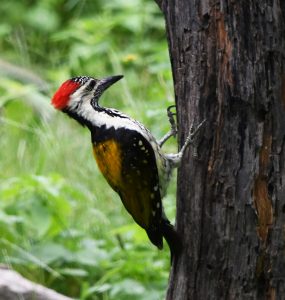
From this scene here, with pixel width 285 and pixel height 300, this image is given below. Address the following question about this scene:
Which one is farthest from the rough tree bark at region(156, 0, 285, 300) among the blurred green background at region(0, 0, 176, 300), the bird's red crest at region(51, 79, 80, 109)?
the blurred green background at region(0, 0, 176, 300)

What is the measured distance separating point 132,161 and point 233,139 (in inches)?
23.3

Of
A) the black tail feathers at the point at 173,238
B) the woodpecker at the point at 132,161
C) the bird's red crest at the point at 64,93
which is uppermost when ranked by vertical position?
the bird's red crest at the point at 64,93

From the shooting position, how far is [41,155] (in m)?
6.54

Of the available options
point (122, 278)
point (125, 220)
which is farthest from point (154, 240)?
point (125, 220)

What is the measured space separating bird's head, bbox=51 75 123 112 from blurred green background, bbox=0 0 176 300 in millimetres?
823

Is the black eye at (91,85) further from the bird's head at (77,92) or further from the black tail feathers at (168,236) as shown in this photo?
the black tail feathers at (168,236)

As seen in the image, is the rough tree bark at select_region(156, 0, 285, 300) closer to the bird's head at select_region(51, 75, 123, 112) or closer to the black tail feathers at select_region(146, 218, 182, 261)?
the black tail feathers at select_region(146, 218, 182, 261)

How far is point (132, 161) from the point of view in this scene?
4.25 metres

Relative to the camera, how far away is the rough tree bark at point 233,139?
373 centimetres

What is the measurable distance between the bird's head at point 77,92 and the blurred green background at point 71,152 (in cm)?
82

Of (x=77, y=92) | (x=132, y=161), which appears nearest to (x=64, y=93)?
(x=77, y=92)

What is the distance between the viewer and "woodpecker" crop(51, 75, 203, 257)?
13.9 feet

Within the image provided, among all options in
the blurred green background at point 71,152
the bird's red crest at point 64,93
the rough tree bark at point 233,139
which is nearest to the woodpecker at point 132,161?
the bird's red crest at point 64,93

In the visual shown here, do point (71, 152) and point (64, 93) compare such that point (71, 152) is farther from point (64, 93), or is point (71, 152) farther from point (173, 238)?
point (173, 238)
